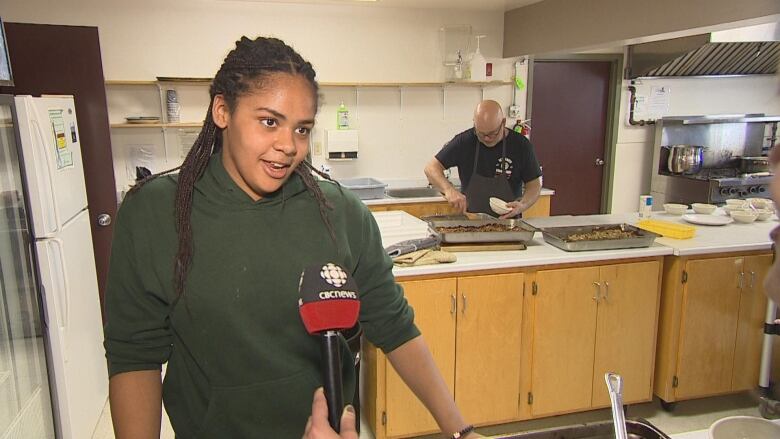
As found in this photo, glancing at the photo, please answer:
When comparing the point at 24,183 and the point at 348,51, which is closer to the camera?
the point at 24,183

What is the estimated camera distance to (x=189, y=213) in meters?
1.04

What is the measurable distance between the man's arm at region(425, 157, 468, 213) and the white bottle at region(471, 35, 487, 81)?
1655 mm

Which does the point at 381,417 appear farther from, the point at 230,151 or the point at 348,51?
the point at 348,51

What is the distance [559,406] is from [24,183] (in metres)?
2.68

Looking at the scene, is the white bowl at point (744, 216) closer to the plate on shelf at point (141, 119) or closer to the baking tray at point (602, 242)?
the baking tray at point (602, 242)

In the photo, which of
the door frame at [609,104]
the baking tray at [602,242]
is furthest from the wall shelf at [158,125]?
the door frame at [609,104]

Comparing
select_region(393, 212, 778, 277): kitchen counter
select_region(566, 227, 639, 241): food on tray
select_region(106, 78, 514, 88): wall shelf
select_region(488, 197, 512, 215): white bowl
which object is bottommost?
select_region(393, 212, 778, 277): kitchen counter

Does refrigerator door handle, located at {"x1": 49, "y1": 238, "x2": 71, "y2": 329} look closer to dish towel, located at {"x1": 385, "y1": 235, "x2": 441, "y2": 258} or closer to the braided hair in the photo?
dish towel, located at {"x1": 385, "y1": 235, "x2": 441, "y2": 258}

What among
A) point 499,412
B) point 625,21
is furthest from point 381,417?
point 625,21

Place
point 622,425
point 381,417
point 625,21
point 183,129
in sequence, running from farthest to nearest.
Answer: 1. point 183,129
2. point 625,21
3. point 381,417
4. point 622,425

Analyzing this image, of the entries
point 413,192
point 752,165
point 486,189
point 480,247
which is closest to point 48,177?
point 480,247

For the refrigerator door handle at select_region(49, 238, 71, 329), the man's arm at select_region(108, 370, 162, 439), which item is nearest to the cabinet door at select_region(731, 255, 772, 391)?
the man's arm at select_region(108, 370, 162, 439)

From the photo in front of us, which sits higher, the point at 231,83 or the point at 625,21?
the point at 625,21

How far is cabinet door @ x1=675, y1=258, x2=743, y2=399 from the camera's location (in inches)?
112
